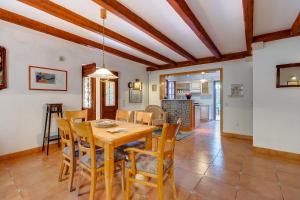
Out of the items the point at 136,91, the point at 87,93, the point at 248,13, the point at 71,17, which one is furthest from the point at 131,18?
the point at 136,91

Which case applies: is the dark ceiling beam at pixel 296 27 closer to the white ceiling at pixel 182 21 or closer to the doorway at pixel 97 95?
the white ceiling at pixel 182 21

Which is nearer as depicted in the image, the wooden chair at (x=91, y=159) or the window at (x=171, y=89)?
the wooden chair at (x=91, y=159)

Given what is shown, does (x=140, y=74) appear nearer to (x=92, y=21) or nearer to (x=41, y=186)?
(x=92, y=21)

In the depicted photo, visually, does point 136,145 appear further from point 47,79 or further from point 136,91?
point 136,91

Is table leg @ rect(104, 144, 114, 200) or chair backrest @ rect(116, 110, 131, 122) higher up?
chair backrest @ rect(116, 110, 131, 122)

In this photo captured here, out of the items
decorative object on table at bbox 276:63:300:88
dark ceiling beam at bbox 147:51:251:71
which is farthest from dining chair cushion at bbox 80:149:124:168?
dark ceiling beam at bbox 147:51:251:71

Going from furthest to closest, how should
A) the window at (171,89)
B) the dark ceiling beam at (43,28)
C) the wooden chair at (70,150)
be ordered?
the window at (171,89) < the dark ceiling beam at (43,28) < the wooden chair at (70,150)

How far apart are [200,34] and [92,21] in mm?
2056

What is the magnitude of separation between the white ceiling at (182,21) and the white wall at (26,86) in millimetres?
725

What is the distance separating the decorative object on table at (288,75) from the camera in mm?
3041

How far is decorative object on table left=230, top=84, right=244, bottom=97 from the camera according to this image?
4.65 m

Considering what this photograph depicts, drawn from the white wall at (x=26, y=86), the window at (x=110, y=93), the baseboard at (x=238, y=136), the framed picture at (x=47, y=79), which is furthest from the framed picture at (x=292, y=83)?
the framed picture at (x=47, y=79)

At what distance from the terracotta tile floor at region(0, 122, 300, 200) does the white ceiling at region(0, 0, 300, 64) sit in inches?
102

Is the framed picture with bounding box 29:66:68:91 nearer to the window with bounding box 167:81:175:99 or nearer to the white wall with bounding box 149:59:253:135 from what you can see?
the white wall with bounding box 149:59:253:135
